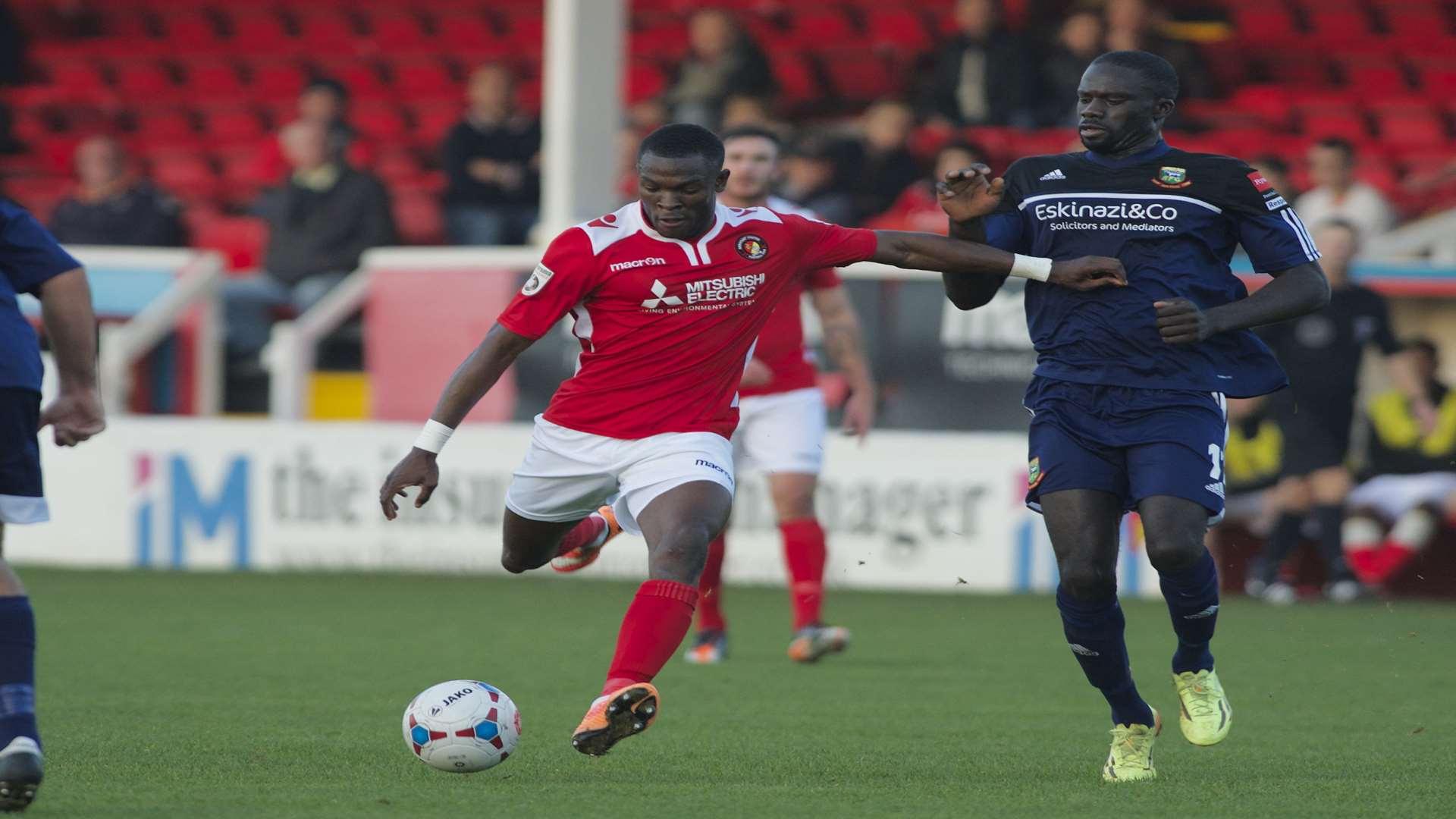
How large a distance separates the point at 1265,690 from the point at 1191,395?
2818mm

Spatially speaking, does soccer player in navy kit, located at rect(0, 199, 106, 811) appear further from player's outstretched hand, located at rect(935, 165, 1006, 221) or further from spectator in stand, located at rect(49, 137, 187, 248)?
spectator in stand, located at rect(49, 137, 187, 248)

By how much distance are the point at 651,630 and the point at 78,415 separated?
1.55 meters

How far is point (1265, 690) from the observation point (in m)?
8.33

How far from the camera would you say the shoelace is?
605cm

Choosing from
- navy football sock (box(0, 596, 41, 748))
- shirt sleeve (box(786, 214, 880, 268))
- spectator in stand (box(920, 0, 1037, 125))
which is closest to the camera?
navy football sock (box(0, 596, 41, 748))

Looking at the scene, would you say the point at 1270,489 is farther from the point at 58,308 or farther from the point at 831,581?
the point at 58,308

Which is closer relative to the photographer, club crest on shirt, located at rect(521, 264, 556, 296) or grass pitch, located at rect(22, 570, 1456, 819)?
grass pitch, located at rect(22, 570, 1456, 819)

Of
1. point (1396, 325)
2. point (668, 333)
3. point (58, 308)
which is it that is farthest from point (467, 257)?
point (58, 308)

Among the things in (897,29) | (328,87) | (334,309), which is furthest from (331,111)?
(897,29)

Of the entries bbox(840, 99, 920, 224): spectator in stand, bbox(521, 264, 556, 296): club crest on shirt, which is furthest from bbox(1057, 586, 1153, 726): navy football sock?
bbox(840, 99, 920, 224): spectator in stand

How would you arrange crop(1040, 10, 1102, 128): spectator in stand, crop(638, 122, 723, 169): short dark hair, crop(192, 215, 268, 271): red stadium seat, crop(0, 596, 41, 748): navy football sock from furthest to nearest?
1. crop(192, 215, 268, 271): red stadium seat
2. crop(1040, 10, 1102, 128): spectator in stand
3. crop(638, 122, 723, 169): short dark hair
4. crop(0, 596, 41, 748): navy football sock

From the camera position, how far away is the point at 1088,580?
5.77 metres

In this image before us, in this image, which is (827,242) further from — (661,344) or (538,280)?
(538,280)

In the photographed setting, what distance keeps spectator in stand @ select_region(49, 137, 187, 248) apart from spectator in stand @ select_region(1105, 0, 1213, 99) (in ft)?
23.1
